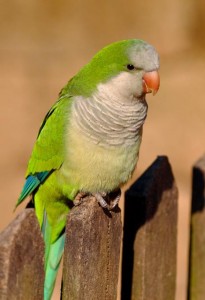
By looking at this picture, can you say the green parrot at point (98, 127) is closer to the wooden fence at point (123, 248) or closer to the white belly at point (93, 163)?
the white belly at point (93, 163)

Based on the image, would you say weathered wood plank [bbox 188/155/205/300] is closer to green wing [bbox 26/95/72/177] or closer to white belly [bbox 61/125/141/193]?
white belly [bbox 61/125/141/193]

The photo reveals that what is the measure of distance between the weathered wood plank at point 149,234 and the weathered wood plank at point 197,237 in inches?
5.7

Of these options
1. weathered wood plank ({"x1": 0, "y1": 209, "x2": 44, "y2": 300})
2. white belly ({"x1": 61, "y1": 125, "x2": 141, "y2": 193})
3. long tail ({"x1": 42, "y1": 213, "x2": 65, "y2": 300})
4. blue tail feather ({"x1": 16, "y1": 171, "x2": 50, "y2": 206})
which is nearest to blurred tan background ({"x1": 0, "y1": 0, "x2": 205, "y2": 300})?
long tail ({"x1": 42, "y1": 213, "x2": 65, "y2": 300})

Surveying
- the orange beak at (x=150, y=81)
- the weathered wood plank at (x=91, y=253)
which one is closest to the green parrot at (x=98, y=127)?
the orange beak at (x=150, y=81)

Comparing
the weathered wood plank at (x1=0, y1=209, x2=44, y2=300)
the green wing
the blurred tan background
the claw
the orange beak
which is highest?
the blurred tan background

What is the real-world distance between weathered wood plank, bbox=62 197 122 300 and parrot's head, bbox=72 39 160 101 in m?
0.64

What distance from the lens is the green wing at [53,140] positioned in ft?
10.5

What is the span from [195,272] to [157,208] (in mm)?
384

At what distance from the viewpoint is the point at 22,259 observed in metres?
2.16

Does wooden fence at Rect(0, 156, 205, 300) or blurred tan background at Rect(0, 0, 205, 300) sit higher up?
blurred tan background at Rect(0, 0, 205, 300)

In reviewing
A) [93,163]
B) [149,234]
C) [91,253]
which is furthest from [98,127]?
[91,253]

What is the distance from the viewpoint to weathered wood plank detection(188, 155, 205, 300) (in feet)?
10.1

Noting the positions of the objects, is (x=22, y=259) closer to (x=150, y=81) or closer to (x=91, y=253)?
(x=91, y=253)

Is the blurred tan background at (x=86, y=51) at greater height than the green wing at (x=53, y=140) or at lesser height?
greater
